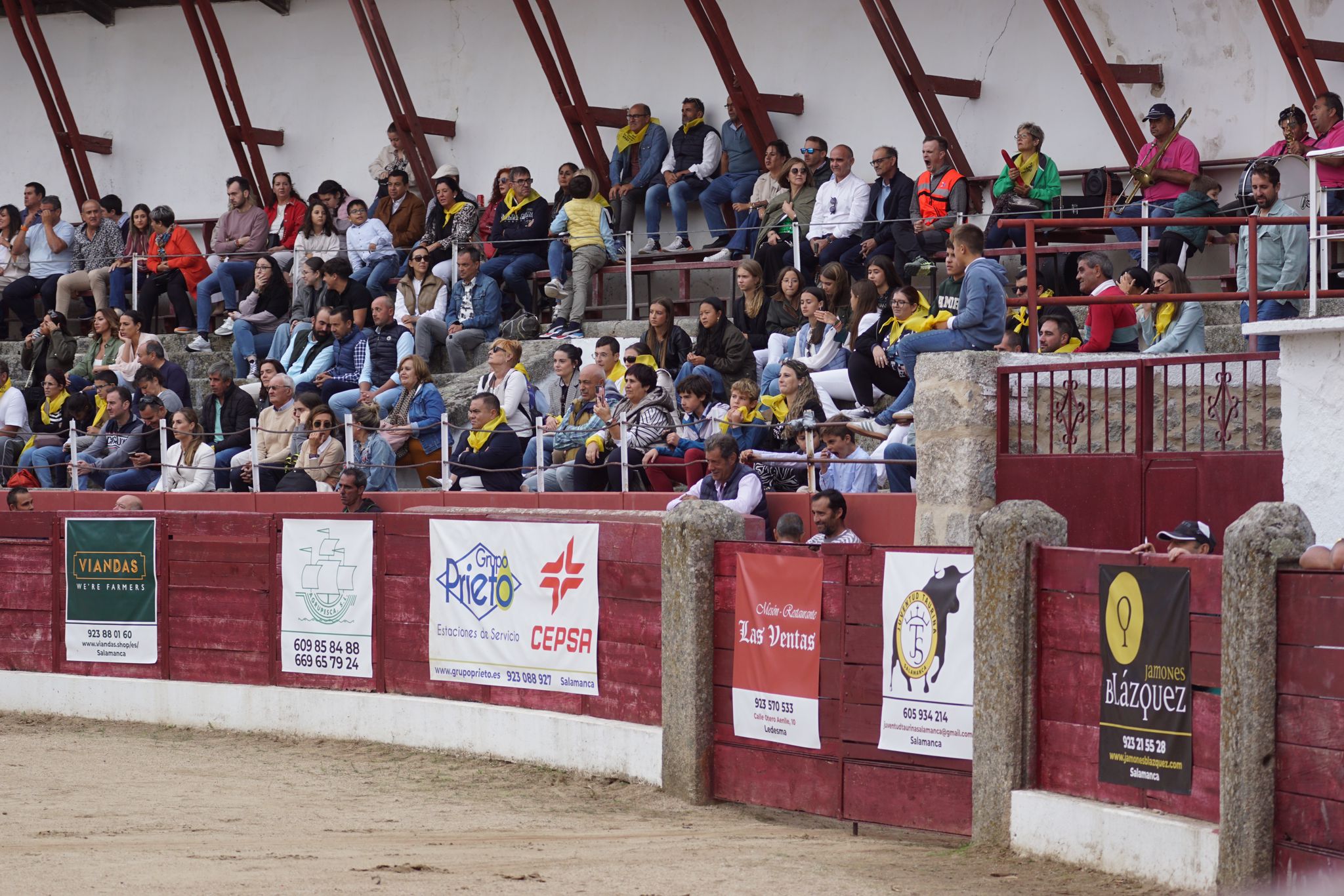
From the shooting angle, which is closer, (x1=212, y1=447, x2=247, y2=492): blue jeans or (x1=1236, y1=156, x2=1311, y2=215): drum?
(x1=1236, y1=156, x2=1311, y2=215): drum

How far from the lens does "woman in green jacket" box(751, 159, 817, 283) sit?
1535 centimetres

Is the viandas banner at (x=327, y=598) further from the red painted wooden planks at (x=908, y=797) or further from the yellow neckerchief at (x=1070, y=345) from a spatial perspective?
the yellow neckerchief at (x=1070, y=345)

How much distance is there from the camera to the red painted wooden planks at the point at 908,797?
27.8ft

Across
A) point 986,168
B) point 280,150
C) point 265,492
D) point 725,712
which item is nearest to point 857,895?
point 725,712

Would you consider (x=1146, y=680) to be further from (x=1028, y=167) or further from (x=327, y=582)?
(x=1028, y=167)

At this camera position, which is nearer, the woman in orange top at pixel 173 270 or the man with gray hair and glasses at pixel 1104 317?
the man with gray hair and glasses at pixel 1104 317

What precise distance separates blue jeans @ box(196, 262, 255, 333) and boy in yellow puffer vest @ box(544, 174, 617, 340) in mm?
3936

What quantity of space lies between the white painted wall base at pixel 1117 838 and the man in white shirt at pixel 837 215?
7404 millimetres

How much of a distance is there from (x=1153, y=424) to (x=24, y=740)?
25.1 ft

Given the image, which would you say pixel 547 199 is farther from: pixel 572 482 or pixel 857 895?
pixel 857 895

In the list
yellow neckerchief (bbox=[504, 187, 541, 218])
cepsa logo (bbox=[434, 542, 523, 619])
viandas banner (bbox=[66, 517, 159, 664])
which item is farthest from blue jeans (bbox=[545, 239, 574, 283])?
cepsa logo (bbox=[434, 542, 523, 619])

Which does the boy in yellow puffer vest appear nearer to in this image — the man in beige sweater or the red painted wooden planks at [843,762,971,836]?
the man in beige sweater

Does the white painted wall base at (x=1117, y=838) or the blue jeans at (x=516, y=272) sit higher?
the blue jeans at (x=516, y=272)

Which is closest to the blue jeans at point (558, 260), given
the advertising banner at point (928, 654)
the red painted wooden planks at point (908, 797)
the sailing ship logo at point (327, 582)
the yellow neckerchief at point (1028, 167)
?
the yellow neckerchief at point (1028, 167)
